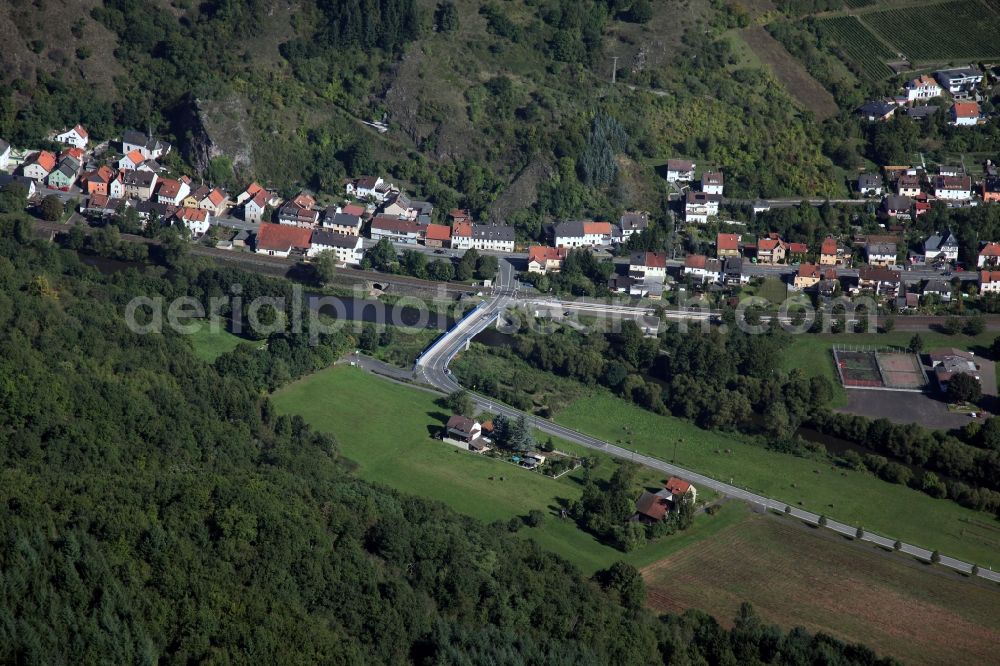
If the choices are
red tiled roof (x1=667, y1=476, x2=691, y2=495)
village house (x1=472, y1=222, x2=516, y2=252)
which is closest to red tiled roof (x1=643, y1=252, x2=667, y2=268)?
village house (x1=472, y1=222, x2=516, y2=252)

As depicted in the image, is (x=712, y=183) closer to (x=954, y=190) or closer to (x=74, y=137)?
(x=954, y=190)

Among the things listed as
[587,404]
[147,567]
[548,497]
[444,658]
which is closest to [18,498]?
[147,567]

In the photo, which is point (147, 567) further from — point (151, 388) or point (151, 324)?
point (151, 324)

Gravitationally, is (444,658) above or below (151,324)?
below

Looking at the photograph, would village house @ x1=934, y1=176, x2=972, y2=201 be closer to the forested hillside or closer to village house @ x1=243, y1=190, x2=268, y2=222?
the forested hillside

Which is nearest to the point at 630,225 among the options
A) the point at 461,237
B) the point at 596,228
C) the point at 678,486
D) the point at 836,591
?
the point at 596,228

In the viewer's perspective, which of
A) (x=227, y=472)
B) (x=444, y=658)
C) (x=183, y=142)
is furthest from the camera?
(x=183, y=142)
